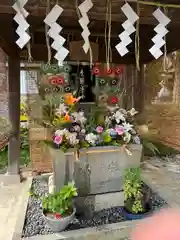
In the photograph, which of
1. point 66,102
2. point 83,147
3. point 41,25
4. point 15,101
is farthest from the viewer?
point 15,101

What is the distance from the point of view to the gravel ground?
5.74 ft

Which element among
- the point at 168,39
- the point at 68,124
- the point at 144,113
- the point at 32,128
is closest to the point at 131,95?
the point at 144,113

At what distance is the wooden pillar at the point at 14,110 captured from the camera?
298 centimetres

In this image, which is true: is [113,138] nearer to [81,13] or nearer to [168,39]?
[81,13]

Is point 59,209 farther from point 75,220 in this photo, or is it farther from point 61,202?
point 75,220

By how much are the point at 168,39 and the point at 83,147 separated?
1826 millimetres

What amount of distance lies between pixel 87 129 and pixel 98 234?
0.95m

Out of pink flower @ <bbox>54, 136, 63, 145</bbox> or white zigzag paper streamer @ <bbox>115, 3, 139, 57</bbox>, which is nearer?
white zigzag paper streamer @ <bbox>115, 3, 139, 57</bbox>

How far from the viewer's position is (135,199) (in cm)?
189

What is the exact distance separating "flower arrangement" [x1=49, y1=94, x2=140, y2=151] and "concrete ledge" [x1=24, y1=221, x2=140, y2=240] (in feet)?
2.27

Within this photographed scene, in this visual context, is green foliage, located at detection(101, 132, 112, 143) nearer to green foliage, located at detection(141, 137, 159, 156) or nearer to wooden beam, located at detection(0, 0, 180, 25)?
green foliage, located at detection(141, 137, 159, 156)

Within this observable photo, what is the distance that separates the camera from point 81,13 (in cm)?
151

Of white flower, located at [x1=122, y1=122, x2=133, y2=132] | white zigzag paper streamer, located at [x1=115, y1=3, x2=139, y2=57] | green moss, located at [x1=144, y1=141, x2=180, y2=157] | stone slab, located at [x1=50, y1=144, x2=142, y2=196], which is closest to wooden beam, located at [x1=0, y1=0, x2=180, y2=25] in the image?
white zigzag paper streamer, located at [x1=115, y1=3, x2=139, y2=57]

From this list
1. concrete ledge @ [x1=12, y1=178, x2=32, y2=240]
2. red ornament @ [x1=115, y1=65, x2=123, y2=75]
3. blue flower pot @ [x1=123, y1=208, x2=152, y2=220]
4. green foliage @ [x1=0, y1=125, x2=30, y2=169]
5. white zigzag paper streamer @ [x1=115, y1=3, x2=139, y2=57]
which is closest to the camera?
white zigzag paper streamer @ [x1=115, y1=3, x2=139, y2=57]
